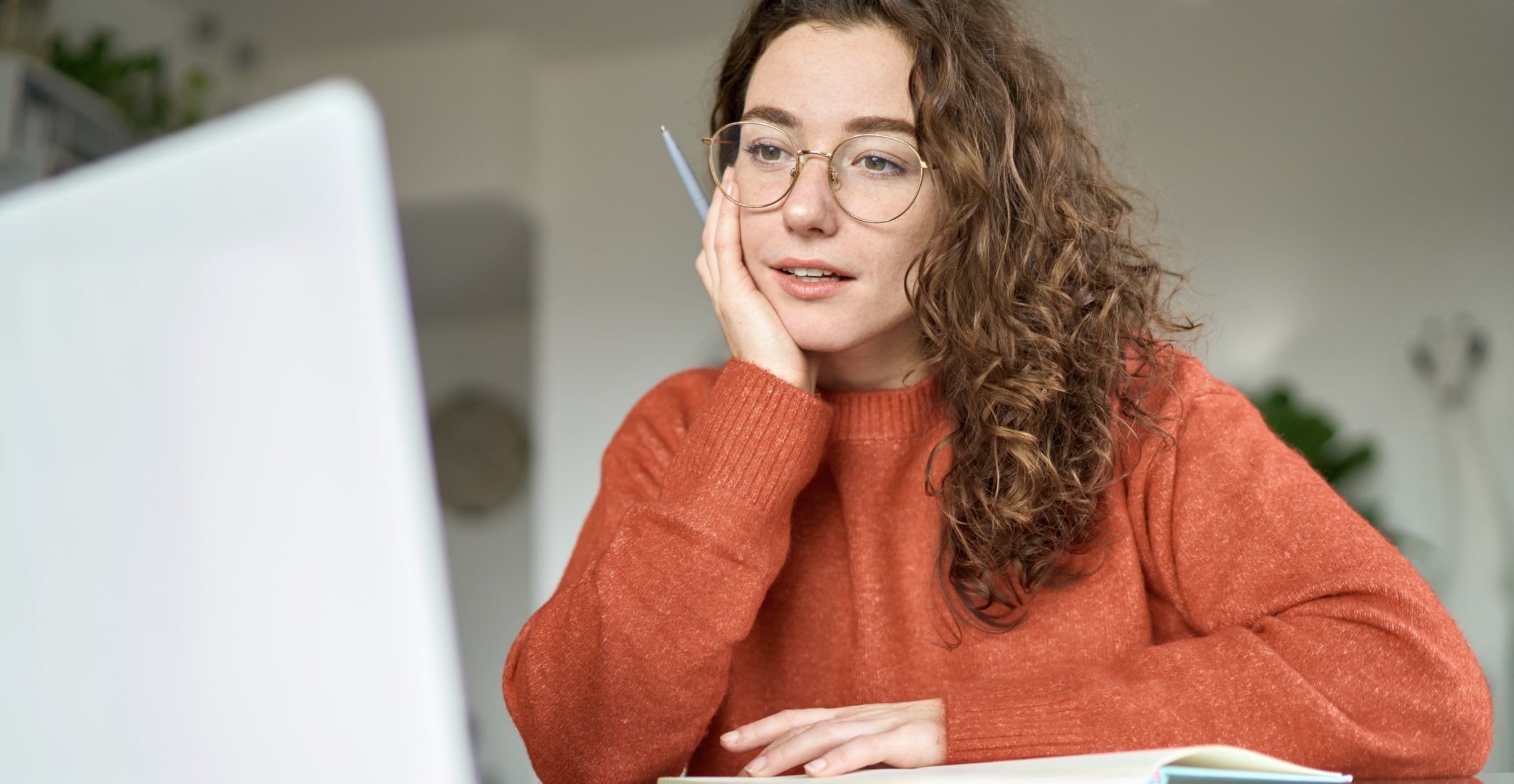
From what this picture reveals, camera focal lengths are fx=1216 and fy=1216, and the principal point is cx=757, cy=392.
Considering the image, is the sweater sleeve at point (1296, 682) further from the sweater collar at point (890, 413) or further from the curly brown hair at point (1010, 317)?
the sweater collar at point (890, 413)

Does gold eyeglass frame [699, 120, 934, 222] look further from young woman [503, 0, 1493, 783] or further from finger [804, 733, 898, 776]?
finger [804, 733, 898, 776]

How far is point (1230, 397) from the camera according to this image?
1092 millimetres

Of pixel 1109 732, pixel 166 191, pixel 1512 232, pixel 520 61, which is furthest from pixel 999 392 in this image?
pixel 520 61

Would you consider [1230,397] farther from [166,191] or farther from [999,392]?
[166,191]

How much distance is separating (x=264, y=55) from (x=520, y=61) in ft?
3.06

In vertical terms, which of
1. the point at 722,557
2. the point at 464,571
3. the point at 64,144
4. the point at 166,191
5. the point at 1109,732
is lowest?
the point at 464,571

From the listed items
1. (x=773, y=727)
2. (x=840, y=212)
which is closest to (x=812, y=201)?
(x=840, y=212)

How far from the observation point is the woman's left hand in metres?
0.82

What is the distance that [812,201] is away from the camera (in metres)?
1.09

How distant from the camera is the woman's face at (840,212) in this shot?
3.61 ft

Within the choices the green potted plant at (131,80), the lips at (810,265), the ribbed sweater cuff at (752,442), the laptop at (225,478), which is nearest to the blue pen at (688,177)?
the lips at (810,265)

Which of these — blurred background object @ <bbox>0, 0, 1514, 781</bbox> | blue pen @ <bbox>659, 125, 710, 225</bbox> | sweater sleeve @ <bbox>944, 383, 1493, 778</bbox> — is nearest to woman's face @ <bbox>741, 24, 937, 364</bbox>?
blue pen @ <bbox>659, 125, 710, 225</bbox>

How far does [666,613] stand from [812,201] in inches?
15.3

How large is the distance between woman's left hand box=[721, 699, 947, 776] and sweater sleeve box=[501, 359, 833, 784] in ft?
0.37
